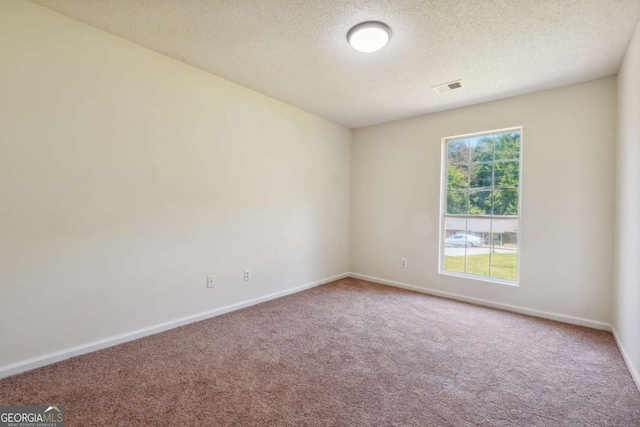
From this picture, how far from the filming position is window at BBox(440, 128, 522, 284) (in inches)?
136

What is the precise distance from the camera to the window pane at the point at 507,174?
3432mm

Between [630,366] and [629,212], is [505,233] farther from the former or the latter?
[630,366]

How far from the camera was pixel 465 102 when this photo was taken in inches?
Result: 142

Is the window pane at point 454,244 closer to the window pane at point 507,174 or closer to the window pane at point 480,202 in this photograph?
the window pane at point 480,202

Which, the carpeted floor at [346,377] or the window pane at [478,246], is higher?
the window pane at [478,246]

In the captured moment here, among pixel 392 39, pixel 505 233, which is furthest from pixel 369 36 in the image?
pixel 505 233

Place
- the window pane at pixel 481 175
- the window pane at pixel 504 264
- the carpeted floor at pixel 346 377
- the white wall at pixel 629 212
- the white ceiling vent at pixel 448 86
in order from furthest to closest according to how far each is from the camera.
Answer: the window pane at pixel 481 175, the window pane at pixel 504 264, the white ceiling vent at pixel 448 86, the white wall at pixel 629 212, the carpeted floor at pixel 346 377

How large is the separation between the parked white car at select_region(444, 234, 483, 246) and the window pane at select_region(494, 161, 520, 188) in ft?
2.38

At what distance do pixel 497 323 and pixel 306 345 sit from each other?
2.05 metres

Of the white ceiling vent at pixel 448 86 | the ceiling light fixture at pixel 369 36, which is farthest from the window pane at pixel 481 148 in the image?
the ceiling light fixture at pixel 369 36

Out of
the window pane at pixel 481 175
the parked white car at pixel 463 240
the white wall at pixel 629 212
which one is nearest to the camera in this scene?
the white wall at pixel 629 212

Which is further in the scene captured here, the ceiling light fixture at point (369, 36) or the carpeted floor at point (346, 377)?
the ceiling light fixture at point (369, 36)

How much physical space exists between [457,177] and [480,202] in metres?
0.45

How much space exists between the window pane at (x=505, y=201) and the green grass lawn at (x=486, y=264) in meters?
0.52
